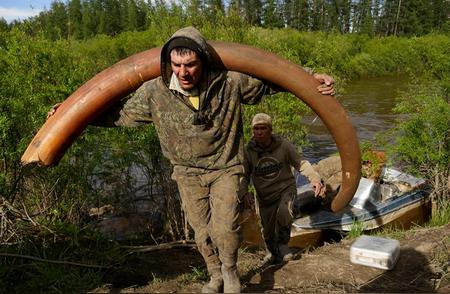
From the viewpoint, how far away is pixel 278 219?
16.5 ft

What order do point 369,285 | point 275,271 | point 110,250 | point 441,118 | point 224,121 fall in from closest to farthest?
point 224,121, point 369,285, point 275,271, point 110,250, point 441,118

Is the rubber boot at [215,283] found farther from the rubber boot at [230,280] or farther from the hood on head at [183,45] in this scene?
the hood on head at [183,45]

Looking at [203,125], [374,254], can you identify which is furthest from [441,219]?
[203,125]

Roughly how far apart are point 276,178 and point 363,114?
60.6 feet

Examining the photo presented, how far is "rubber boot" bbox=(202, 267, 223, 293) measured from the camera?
3584mm

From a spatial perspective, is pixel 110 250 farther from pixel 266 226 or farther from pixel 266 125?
pixel 266 125

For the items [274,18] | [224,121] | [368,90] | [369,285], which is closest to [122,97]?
[224,121]

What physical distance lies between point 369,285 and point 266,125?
1.88m

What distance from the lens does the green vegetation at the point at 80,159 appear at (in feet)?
14.7

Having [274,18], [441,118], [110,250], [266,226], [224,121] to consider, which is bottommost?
[110,250]

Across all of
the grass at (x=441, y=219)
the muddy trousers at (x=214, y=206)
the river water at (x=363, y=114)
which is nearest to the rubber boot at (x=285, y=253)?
the muddy trousers at (x=214, y=206)

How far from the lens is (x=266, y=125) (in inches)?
191

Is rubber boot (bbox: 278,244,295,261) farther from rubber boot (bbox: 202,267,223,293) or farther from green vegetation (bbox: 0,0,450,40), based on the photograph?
green vegetation (bbox: 0,0,450,40)

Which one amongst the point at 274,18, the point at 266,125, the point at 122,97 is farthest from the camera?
the point at 274,18
